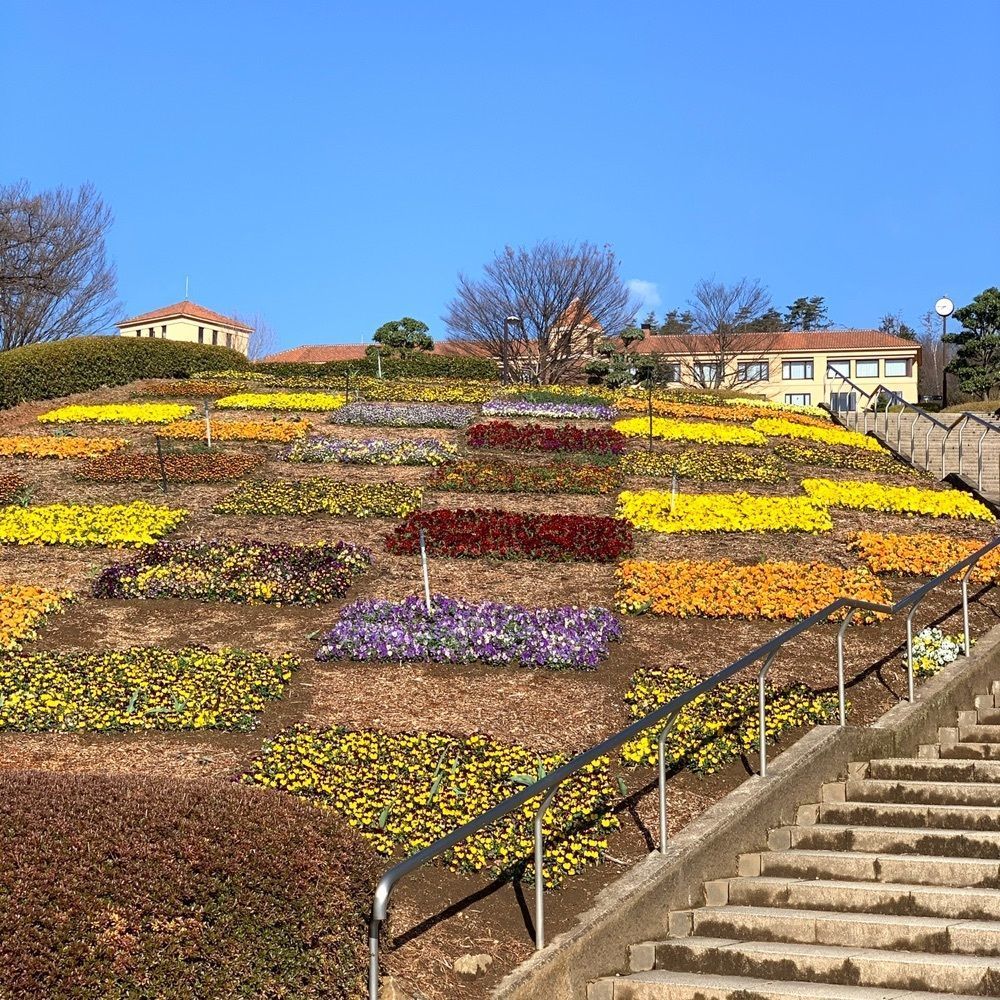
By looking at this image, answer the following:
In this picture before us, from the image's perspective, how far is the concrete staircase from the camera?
606 cm

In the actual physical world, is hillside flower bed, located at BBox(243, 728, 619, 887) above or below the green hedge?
below

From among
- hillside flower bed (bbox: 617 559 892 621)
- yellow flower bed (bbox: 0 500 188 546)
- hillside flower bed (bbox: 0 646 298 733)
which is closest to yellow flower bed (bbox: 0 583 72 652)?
hillside flower bed (bbox: 0 646 298 733)

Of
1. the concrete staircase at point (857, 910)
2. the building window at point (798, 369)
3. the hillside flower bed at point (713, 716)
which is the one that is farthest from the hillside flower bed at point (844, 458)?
the building window at point (798, 369)

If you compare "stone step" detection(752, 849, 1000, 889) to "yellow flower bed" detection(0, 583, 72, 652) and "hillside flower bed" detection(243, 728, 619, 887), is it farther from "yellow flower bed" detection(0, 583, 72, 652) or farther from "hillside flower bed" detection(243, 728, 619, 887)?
"yellow flower bed" detection(0, 583, 72, 652)

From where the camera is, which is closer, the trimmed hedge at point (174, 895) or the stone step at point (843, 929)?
the trimmed hedge at point (174, 895)

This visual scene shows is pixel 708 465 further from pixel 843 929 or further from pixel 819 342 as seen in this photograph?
pixel 819 342

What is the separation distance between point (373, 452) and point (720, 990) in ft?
55.4

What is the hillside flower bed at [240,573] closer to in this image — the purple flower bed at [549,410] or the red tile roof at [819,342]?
the purple flower bed at [549,410]

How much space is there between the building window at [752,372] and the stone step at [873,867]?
5529 centimetres

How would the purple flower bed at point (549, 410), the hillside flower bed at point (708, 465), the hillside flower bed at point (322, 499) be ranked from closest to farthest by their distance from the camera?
1. the hillside flower bed at point (322, 499)
2. the hillside flower bed at point (708, 465)
3. the purple flower bed at point (549, 410)

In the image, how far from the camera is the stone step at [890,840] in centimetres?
741

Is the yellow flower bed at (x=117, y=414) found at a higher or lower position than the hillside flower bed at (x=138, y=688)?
higher

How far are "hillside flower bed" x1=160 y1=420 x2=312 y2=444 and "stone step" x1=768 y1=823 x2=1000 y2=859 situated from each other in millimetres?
17240

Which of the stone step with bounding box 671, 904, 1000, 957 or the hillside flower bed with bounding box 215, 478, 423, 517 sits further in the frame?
the hillside flower bed with bounding box 215, 478, 423, 517
